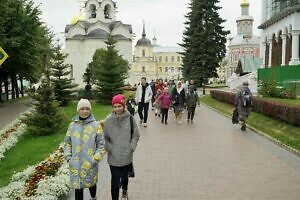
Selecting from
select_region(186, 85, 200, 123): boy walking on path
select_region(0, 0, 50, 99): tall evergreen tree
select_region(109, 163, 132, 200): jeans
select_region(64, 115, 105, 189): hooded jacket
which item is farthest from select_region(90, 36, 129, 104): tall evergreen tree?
select_region(64, 115, 105, 189): hooded jacket

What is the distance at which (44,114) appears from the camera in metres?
16.0

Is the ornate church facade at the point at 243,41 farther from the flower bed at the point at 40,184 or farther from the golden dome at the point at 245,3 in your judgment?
the flower bed at the point at 40,184

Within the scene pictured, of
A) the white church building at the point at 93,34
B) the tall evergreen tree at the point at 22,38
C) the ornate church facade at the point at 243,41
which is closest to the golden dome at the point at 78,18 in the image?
the white church building at the point at 93,34

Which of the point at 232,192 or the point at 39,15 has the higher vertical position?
the point at 39,15

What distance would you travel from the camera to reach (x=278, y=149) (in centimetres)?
1236

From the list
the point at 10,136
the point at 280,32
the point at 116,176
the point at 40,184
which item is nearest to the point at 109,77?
the point at 10,136

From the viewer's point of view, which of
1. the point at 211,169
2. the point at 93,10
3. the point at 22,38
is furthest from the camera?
the point at 93,10

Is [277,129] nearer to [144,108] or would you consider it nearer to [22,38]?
[144,108]

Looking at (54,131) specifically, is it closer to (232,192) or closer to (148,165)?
(148,165)

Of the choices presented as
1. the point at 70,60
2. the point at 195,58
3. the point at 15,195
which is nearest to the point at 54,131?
the point at 15,195

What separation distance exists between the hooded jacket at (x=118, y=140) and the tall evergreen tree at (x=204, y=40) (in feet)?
157

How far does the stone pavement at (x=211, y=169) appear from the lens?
299 inches

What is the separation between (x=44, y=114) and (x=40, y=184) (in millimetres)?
8992

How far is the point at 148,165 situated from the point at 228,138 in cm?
511
